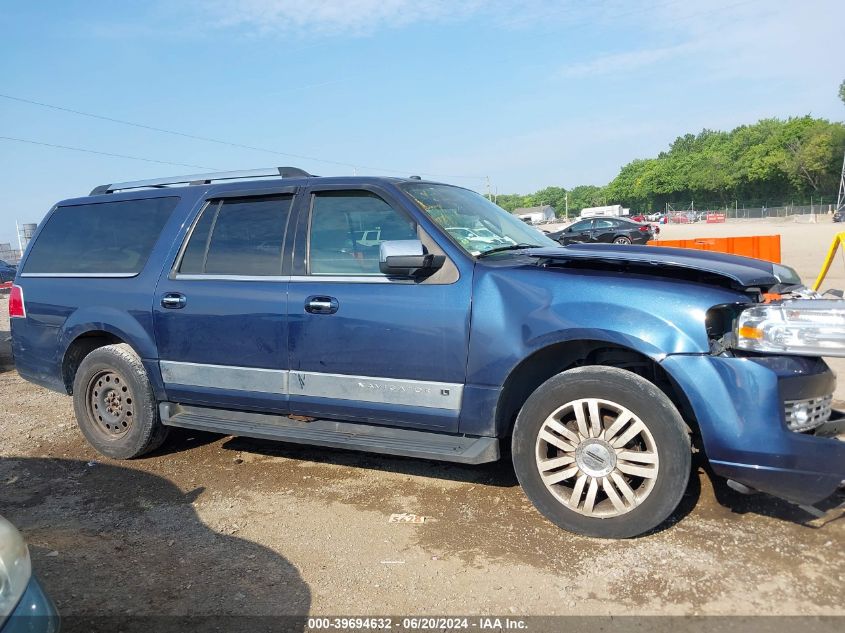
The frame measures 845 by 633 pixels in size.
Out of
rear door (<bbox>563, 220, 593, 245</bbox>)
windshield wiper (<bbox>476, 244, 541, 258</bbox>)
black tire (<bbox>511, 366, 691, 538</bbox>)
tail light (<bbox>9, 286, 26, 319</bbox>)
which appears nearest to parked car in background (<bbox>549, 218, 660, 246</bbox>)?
rear door (<bbox>563, 220, 593, 245</bbox>)

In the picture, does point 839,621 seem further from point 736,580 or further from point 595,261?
point 595,261

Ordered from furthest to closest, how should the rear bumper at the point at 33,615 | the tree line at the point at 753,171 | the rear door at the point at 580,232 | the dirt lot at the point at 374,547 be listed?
the tree line at the point at 753,171 < the rear door at the point at 580,232 < the dirt lot at the point at 374,547 < the rear bumper at the point at 33,615

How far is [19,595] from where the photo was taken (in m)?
2.06

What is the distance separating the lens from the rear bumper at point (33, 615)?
1986 millimetres

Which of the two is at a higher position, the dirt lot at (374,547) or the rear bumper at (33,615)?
the rear bumper at (33,615)

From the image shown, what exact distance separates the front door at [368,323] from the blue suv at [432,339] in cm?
1

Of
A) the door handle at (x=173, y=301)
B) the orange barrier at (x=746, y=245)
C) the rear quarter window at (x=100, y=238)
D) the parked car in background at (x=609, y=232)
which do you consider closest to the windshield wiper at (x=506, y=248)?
the door handle at (x=173, y=301)

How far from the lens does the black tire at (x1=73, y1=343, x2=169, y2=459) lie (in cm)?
472

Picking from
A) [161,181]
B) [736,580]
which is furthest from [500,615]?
[161,181]

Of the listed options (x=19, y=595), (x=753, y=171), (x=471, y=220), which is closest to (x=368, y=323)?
(x=471, y=220)

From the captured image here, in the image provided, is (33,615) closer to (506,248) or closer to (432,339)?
(432,339)

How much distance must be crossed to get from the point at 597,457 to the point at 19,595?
2469 mm

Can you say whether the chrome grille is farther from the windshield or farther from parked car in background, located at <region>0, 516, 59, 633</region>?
parked car in background, located at <region>0, 516, 59, 633</region>

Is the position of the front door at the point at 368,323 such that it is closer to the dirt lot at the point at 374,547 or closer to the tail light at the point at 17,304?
the dirt lot at the point at 374,547
